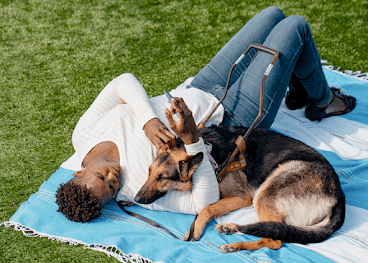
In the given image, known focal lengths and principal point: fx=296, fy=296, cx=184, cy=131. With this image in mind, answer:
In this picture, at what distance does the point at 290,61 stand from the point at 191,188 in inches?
78.6

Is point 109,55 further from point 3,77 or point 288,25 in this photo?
point 288,25

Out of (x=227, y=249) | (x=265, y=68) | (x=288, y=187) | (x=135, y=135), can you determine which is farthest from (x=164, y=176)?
(x=265, y=68)

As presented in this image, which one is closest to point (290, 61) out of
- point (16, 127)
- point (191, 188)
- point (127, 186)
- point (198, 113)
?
point (198, 113)

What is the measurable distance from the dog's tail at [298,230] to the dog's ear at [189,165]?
27.8 inches

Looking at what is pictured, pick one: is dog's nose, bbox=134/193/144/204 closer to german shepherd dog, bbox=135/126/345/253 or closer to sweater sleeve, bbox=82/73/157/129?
german shepherd dog, bbox=135/126/345/253

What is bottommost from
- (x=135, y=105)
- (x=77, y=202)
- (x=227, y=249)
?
(x=227, y=249)

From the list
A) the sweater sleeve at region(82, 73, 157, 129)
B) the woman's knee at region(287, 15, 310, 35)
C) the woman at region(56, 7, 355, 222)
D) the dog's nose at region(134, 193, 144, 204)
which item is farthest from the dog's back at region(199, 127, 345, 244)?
the woman's knee at region(287, 15, 310, 35)

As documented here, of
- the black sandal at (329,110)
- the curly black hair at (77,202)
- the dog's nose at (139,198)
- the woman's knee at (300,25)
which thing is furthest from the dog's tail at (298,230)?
the woman's knee at (300,25)

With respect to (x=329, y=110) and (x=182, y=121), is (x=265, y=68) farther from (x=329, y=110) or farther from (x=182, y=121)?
(x=182, y=121)

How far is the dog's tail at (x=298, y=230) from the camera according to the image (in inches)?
104

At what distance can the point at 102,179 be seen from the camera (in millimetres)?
2809

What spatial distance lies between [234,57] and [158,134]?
5.80ft

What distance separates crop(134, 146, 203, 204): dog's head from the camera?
9.26 ft

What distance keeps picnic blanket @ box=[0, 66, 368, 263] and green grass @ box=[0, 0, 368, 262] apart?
0.48 metres
